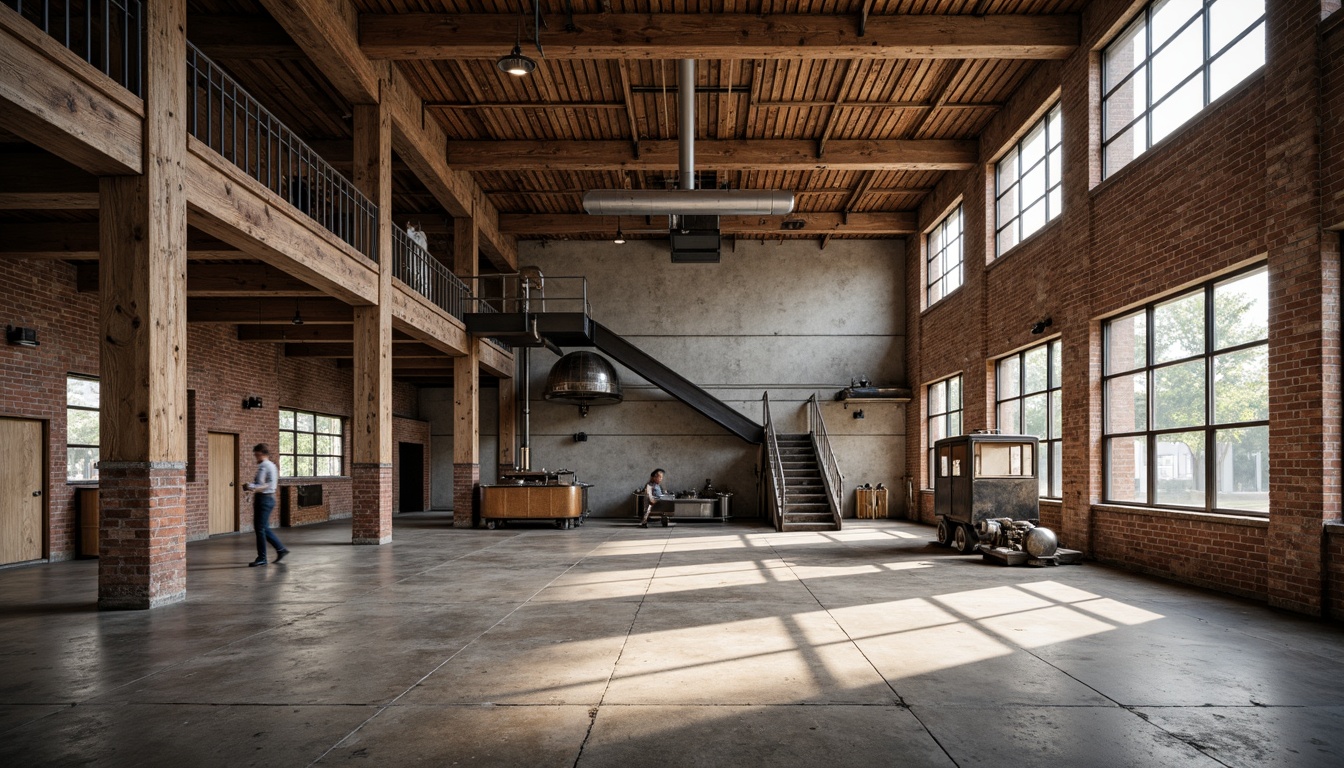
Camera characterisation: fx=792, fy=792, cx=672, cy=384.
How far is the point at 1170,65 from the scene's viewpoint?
10148 mm

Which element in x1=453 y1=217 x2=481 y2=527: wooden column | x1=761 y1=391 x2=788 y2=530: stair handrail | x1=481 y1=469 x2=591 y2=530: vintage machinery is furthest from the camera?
x1=453 y1=217 x2=481 y2=527: wooden column

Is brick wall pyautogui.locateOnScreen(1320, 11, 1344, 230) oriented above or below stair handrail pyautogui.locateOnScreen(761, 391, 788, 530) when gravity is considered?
above

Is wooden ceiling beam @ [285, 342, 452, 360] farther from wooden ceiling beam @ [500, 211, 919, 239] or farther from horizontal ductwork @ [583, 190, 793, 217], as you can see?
horizontal ductwork @ [583, 190, 793, 217]

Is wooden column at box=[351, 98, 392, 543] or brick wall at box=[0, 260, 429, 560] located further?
wooden column at box=[351, 98, 392, 543]

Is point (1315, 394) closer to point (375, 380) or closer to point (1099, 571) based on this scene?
point (1099, 571)

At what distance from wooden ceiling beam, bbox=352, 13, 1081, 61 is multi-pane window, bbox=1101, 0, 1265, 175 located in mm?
1208

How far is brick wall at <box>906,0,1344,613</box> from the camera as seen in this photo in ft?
23.8

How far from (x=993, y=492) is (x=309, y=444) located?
15.8 meters

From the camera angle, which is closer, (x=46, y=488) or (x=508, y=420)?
(x=46, y=488)

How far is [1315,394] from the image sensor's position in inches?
285

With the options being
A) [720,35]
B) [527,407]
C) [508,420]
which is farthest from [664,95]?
[508,420]

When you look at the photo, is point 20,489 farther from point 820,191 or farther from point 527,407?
point 820,191

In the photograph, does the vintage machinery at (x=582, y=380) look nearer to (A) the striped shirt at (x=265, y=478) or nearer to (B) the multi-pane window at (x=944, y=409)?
(B) the multi-pane window at (x=944, y=409)

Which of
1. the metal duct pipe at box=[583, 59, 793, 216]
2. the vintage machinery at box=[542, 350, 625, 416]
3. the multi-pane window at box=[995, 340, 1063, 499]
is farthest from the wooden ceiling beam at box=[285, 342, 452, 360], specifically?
the multi-pane window at box=[995, 340, 1063, 499]
